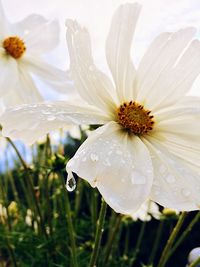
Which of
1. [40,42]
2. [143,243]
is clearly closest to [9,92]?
[40,42]

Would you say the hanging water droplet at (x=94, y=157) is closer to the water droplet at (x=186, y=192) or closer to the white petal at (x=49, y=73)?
the water droplet at (x=186, y=192)

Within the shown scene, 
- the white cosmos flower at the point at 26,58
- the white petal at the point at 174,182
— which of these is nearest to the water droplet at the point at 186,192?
the white petal at the point at 174,182

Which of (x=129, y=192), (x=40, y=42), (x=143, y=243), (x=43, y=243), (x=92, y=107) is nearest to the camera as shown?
(x=129, y=192)

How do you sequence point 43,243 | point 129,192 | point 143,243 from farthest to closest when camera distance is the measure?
point 143,243 → point 43,243 → point 129,192

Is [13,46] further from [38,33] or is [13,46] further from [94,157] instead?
[94,157]

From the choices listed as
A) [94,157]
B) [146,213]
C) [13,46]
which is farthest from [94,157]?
[146,213]

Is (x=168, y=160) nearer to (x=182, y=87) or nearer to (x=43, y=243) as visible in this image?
(x=182, y=87)

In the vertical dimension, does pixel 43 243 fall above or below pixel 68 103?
below

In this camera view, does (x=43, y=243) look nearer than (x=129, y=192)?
No
